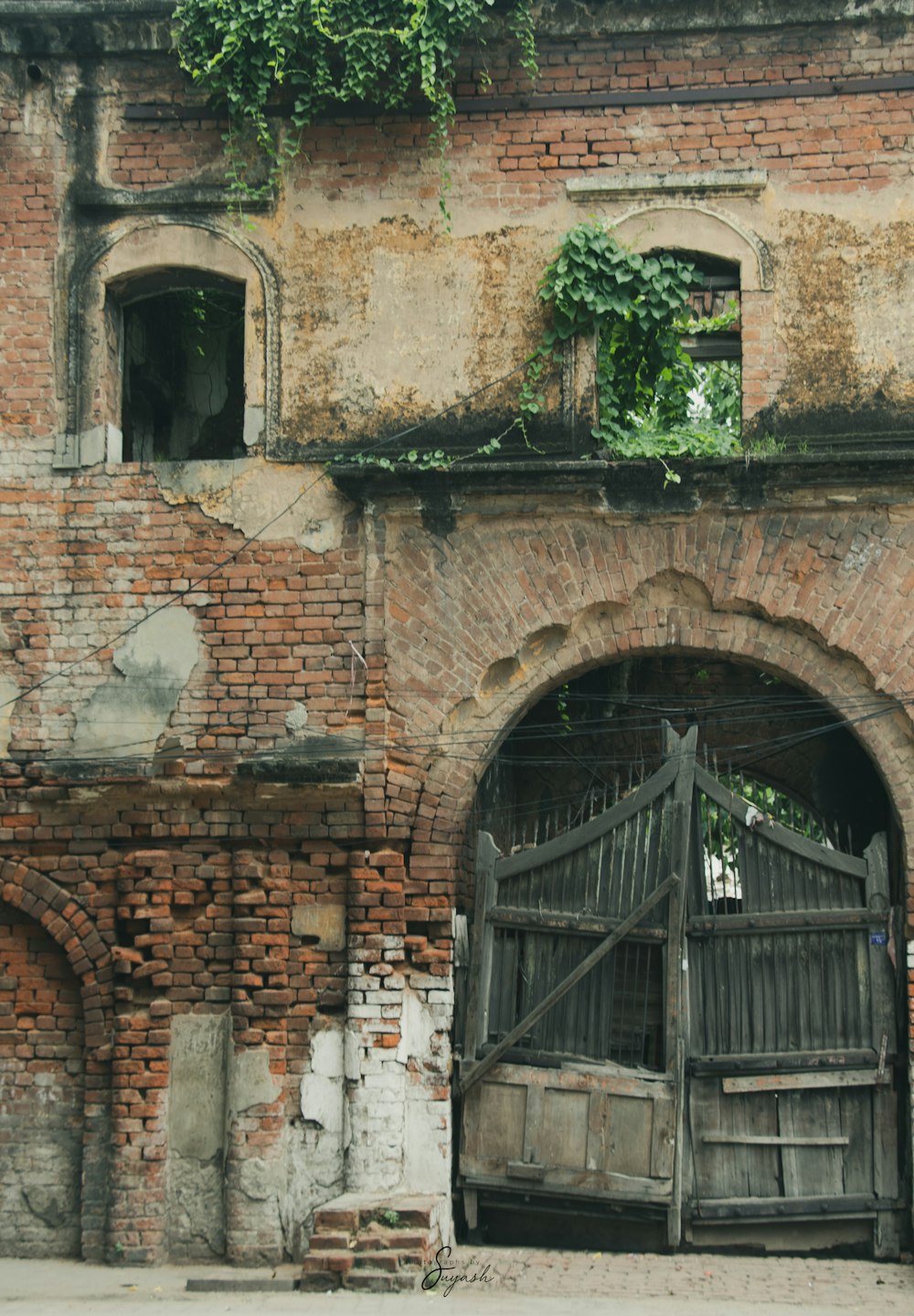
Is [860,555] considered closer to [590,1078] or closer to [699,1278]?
[590,1078]

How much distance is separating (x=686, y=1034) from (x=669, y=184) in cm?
495

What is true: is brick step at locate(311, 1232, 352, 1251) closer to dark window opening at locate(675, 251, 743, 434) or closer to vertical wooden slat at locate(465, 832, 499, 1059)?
vertical wooden slat at locate(465, 832, 499, 1059)

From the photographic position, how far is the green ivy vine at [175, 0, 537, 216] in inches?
347

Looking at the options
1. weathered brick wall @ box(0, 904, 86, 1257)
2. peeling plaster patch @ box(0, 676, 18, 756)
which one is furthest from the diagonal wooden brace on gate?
peeling plaster patch @ box(0, 676, 18, 756)

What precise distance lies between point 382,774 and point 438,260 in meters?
3.08

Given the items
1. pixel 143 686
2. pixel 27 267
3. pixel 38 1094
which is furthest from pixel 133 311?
pixel 38 1094

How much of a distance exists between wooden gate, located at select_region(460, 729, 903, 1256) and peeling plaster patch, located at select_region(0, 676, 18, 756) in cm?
293

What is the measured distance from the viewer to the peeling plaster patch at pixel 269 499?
8.95 metres

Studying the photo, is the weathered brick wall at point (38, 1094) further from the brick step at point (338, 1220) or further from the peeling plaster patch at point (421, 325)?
the peeling plaster patch at point (421, 325)

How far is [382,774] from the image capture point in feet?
28.4

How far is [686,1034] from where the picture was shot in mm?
8734

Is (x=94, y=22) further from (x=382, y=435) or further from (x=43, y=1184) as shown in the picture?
(x=43, y=1184)

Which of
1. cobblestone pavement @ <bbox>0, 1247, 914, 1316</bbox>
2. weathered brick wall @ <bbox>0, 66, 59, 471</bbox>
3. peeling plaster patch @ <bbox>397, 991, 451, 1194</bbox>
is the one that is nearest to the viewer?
cobblestone pavement @ <bbox>0, 1247, 914, 1316</bbox>

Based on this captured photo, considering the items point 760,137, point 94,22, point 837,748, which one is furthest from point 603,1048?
point 94,22
